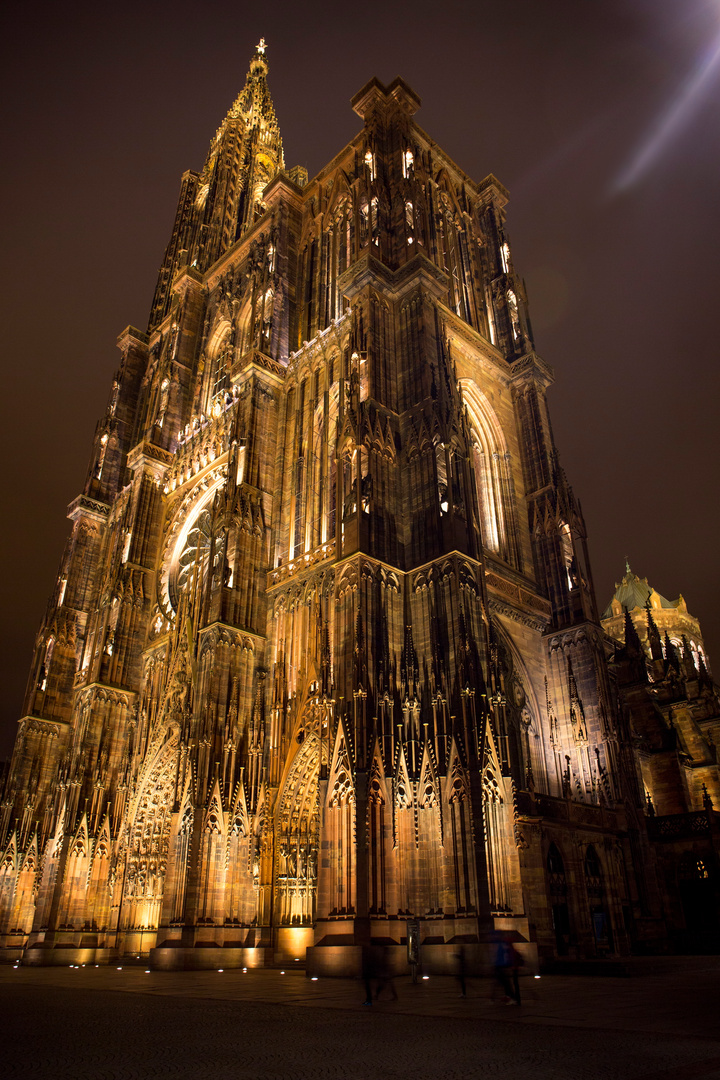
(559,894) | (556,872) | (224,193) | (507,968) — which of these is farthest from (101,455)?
(507,968)

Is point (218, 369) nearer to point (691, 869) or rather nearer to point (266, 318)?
point (266, 318)

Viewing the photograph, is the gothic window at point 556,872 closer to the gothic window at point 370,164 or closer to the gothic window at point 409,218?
the gothic window at point 409,218

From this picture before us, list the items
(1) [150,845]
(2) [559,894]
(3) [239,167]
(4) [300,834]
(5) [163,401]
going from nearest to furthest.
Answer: (2) [559,894] < (4) [300,834] < (1) [150,845] < (5) [163,401] < (3) [239,167]

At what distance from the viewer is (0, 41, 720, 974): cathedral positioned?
2114 centimetres

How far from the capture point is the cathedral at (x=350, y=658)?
21.1 metres

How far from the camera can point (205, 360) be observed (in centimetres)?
4522

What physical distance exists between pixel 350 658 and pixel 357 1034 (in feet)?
44.9

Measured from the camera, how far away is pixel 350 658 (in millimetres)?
22500

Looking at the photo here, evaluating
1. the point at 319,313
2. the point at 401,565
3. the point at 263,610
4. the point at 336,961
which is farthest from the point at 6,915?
the point at 319,313

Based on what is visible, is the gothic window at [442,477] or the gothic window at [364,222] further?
the gothic window at [364,222]

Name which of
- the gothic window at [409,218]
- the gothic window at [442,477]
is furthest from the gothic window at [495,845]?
the gothic window at [409,218]

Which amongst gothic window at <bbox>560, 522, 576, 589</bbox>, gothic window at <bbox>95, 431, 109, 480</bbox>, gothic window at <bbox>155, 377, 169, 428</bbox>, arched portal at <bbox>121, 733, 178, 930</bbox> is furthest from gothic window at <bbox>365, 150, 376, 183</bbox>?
arched portal at <bbox>121, 733, 178, 930</bbox>

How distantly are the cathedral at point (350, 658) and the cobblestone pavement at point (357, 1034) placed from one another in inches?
188

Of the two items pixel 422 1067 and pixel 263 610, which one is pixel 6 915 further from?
pixel 422 1067
